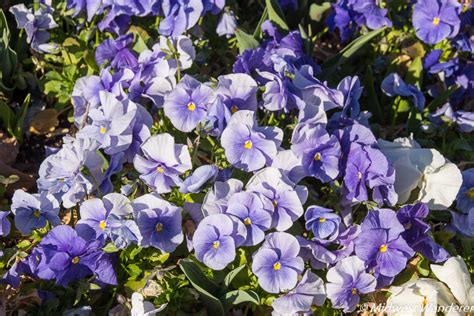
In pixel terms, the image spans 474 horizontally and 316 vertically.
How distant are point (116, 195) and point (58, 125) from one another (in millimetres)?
988

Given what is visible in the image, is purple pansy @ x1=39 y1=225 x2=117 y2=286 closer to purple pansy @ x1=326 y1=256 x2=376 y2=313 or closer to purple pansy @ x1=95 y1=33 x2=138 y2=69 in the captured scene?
purple pansy @ x1=326 y1=256 x2=376 y2=313

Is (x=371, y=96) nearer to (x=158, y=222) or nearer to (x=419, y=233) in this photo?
(x=419, y=233)

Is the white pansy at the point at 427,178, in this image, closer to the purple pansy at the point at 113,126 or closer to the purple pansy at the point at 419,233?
the purple pansy at the point at 419,233

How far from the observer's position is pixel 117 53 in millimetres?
2879

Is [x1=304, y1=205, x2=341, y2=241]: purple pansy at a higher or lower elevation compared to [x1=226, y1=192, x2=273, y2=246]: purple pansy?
lower

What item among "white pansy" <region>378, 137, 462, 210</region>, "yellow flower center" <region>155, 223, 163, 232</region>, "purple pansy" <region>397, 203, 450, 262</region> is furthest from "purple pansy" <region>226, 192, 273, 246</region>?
"white pansy" <region>378, 137, 462, 210</region>

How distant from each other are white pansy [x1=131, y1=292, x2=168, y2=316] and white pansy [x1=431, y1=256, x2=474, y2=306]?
2.82 ft

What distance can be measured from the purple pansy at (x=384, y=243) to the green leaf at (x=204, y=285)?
0.45m

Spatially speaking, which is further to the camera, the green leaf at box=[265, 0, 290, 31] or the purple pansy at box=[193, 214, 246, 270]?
the green leaf at box=[265, 0, 290, 31]

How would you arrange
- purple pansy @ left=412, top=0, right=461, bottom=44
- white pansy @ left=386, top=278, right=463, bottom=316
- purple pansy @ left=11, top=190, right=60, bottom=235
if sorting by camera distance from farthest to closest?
purple pansy @ left=412, top=0, right=461, bottom=44 < purple pansy @ left=11, top=190, right=60, bottom=235 < white pansy @ left=386, top=278, right=463, bottom=316

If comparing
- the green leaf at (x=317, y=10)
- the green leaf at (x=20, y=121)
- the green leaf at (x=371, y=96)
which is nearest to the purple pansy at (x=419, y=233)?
the green leaf at (x=371, y=96)

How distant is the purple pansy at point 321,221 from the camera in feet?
7.46

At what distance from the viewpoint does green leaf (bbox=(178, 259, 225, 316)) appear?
2215mm

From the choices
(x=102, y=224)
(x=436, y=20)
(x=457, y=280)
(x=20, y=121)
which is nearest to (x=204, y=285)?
(x=102, y=224)
